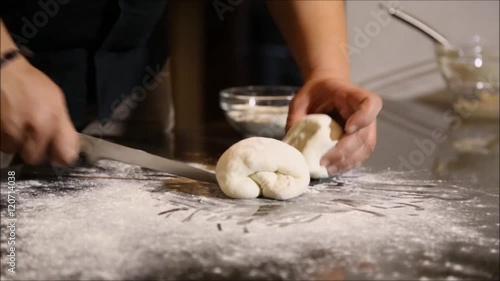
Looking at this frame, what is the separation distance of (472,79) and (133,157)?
84cm

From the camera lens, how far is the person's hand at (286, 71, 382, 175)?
817mm

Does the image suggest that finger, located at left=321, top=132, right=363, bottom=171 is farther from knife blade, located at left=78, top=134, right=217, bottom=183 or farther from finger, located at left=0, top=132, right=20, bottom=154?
finger, located at left=0, top=132, right=20, bottom=154

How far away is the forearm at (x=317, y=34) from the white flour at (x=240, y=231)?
0.86 feet

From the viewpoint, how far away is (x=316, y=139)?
836mm

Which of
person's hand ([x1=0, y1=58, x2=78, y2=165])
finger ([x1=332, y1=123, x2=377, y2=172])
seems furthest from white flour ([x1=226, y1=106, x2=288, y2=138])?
person's hand ([x1=0, y1=58, x2=78, y2=165])

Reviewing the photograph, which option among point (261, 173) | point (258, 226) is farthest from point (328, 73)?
point (258, 226)

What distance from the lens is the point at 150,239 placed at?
2.04 ft

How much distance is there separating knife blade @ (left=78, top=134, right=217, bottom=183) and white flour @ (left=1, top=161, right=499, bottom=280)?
0.05 feet

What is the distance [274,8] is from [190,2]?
0.84 ft

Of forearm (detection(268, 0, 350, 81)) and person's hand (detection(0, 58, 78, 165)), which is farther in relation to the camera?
forearm (detection(268, 0, 350, 81))

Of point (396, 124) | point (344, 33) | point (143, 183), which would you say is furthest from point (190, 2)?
point (143, 183)

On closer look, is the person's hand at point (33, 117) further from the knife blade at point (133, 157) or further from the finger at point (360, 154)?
the finger at point (360, 154)

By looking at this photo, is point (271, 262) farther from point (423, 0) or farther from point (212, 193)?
point (423, 0)

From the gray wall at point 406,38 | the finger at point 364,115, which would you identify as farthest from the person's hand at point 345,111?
the gray wall at point 406,38
